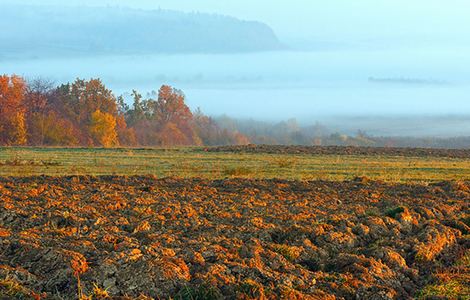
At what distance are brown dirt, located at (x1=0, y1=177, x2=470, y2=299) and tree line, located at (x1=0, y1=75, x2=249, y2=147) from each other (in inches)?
2190

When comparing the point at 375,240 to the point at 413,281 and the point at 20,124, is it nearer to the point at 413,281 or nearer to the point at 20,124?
the point at 413,281

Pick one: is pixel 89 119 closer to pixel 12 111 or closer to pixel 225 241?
pixel 12 111

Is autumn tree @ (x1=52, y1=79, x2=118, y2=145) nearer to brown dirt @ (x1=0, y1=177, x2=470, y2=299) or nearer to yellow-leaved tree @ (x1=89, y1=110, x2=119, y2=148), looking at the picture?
yellow-leaved tree @ (x1=89, y1=110, x2=119, y2=148)

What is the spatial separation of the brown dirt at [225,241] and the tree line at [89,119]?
2190 inches

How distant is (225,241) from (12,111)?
70.1 metres

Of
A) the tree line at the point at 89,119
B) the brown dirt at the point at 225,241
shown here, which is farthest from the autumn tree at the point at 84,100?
the brown dirt at the point at 225,241

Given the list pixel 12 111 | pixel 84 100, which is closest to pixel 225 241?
pixel 12 111

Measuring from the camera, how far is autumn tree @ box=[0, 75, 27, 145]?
72500 mm

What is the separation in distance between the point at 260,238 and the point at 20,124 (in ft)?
208

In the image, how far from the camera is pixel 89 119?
292 ft

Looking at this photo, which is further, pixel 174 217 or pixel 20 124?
Result: pixel 20 124

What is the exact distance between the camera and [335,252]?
12406 millimetres

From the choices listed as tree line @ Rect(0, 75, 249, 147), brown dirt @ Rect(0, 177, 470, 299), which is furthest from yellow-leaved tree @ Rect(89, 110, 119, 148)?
brown dirt @ Rect(0, 177, 470, 299)

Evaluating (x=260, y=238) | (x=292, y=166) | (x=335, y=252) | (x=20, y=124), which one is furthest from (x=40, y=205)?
(x=20, y=124)
